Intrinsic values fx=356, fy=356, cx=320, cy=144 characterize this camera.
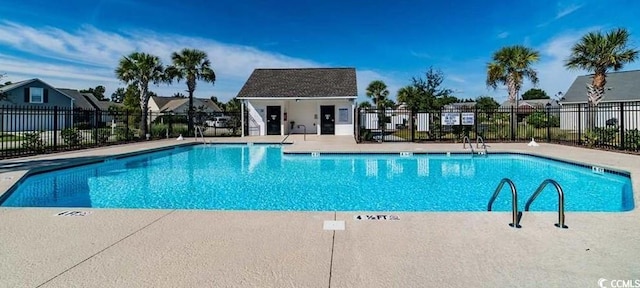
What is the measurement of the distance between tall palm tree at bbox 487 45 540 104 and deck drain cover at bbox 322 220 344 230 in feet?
62.7

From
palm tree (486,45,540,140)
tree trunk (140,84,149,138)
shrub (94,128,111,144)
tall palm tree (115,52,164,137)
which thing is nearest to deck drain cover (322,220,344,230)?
shrub (94,128,111,144)

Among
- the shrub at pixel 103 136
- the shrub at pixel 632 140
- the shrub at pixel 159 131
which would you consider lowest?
the shrub at pixel 632 140

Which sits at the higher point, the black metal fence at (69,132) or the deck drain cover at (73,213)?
the black metal fence at (69,132)

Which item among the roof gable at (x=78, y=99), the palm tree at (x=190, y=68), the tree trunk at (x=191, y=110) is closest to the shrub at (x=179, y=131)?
the tree trunk at (x=191, y=110)

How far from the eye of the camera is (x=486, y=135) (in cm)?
2014

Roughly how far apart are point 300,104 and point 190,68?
25.0 ft

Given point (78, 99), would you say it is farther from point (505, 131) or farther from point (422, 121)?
point (505, 131)

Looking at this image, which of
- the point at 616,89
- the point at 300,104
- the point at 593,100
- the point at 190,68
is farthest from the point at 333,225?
the point at 616,89

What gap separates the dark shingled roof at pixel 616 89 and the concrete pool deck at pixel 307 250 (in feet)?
97.7

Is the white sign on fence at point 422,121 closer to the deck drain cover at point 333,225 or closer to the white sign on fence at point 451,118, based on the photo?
the white sign on fence at point 451,118

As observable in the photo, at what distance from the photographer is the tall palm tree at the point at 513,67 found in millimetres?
19406

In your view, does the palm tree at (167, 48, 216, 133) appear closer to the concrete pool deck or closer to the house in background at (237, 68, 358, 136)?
the house in background at (237, 68, 358, 136)

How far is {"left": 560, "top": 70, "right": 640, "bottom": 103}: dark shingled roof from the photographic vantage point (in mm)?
27344

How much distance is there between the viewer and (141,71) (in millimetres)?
21641
